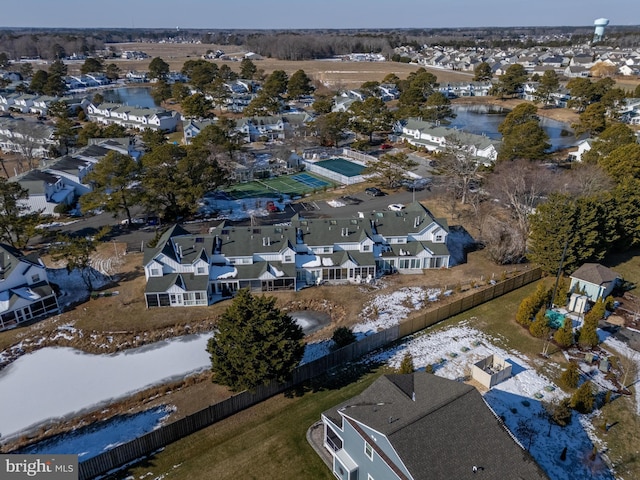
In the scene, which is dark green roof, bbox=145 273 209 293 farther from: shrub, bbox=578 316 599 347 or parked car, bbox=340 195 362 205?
shrub, bbox=578 316 599 347

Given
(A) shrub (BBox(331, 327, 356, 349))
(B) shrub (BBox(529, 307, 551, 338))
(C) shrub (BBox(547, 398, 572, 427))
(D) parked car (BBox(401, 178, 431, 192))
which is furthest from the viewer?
(D) parked car (BBox(401, 178, 431, 192))

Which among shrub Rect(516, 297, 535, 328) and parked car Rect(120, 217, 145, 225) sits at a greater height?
shrub Rect(516, 297, 535, 328)

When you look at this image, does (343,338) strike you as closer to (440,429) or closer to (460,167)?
(440,429)

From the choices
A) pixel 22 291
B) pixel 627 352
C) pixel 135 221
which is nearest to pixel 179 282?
pixel 22 291

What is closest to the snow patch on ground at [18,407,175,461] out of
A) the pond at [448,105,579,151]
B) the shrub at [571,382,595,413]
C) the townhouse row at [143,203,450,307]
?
the townhouse row at [143,203,450,307]

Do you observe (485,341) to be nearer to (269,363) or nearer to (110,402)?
(269,363)
